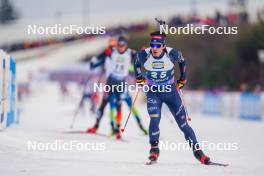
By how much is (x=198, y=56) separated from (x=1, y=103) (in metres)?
34.0

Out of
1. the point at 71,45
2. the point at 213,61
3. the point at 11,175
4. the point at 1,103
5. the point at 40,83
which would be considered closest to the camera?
the point at 11,175

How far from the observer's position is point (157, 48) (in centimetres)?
988

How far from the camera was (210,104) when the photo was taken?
2873cm

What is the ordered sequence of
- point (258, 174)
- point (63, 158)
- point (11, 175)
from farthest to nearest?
1. point (63, 158)
2. point (258, 174)
3. point (11, 175)

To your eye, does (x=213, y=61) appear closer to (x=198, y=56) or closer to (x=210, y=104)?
(x=198, y=56)

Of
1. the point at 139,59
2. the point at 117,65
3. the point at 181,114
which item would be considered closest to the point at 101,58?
the point at 117,65

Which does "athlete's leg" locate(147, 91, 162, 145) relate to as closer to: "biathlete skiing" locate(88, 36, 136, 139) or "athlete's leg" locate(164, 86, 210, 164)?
"athlete's leg" locate(164, 86, 210, 164)

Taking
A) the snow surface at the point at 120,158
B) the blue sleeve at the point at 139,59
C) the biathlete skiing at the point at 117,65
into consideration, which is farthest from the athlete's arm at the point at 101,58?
the blue sleeve at the point at 139,59

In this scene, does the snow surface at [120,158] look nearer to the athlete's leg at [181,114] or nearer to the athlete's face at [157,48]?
the athlete's leg at [181,114]

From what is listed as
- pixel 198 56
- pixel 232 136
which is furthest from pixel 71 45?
pixel 232 136

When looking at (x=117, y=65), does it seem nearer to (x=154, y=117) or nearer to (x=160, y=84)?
(x=160, y=84)

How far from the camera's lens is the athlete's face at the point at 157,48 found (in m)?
9.87

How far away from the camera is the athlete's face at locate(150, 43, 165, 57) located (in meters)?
9.87

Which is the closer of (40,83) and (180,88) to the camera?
(180,88)
